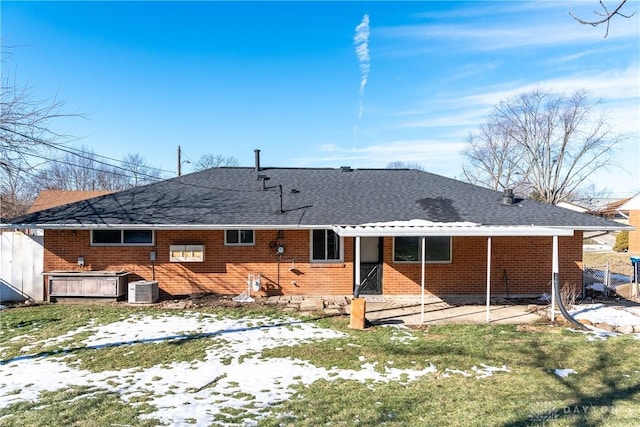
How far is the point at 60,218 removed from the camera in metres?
11.4

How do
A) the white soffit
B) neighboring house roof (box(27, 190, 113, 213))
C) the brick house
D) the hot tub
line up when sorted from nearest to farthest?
the white soffit
the hot tub
the brick house
neighboring house roof (box(27, 190, 113, 213))

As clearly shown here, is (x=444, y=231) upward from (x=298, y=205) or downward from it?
downward

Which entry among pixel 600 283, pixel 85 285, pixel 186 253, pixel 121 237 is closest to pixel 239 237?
pixel 186 253

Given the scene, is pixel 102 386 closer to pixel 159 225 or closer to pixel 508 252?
pixel 159 225

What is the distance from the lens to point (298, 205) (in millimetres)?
12516

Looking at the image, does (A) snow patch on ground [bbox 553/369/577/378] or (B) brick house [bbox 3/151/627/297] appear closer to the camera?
(A) snow patch on ground [bbox 553/369/577/378]

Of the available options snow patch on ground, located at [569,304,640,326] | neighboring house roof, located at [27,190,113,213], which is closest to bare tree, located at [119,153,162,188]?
neighboring house roof, located at [27,190,113,213]

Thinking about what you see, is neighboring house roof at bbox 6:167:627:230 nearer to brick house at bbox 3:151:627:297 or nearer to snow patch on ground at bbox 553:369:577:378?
brick house at bbox 3:151:627:297

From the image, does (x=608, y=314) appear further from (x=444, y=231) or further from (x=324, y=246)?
(x=324, y=246)

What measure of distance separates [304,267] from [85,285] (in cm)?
Result: 620

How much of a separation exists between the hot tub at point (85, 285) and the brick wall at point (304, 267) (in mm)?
615

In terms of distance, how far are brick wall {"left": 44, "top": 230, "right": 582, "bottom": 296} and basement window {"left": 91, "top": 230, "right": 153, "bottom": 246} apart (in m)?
0.16

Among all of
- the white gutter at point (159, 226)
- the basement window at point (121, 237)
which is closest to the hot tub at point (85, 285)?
the basement window at point (121, 237)

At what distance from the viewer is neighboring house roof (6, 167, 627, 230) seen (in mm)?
11211
